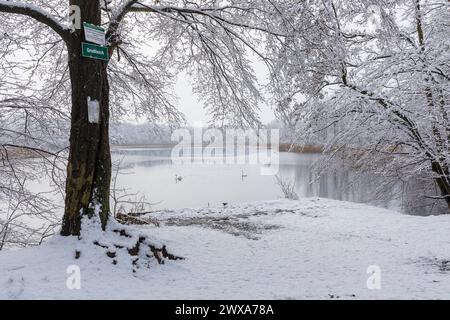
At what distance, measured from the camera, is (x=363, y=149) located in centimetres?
1042

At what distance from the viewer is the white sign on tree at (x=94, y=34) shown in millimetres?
4570

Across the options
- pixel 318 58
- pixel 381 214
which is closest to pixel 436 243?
pixel 381 214

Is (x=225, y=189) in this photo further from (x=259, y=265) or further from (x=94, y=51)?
(x=94, y=51)

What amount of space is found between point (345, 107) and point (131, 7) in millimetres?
5700

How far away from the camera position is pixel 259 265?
4871 mm

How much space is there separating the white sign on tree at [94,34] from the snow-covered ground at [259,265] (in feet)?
8.31

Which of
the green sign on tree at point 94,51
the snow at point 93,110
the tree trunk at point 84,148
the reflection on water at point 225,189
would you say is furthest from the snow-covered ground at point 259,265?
the reflection on water at point 225,189

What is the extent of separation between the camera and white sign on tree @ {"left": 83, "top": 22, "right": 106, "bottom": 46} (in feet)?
15.0

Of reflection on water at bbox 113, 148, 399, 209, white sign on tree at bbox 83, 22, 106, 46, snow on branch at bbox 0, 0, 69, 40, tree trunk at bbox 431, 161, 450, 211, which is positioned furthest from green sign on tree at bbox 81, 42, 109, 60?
reflection on water at bbox 113, 148, 399, 209

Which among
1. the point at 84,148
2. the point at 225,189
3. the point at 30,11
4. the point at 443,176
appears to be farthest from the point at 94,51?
the point at 225,189

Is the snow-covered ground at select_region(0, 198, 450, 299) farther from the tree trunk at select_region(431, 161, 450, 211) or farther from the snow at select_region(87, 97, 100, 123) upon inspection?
the tree trunk at select_region(431, 161, 450, 211)

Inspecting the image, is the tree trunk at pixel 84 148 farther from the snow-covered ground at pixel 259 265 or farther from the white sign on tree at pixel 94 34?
the snow-covered ground at pixel 259 265

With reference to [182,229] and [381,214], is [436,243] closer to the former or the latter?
[381,214]

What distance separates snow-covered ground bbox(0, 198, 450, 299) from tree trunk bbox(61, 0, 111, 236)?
398mm
